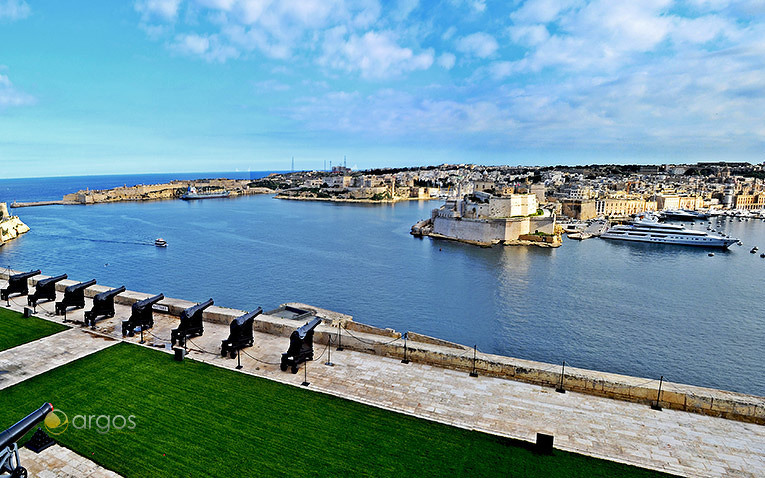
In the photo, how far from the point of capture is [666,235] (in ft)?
128

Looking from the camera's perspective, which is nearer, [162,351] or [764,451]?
[764,451]

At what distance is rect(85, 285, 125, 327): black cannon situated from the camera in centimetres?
816

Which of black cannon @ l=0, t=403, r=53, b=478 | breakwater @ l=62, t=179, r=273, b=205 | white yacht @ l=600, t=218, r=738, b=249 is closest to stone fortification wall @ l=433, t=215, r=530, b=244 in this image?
white yacht @ l=600, t=218, r=738, b=249

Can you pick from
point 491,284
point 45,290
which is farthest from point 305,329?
point 491,284

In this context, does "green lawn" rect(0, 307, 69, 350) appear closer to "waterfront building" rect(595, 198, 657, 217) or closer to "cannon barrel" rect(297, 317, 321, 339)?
"cannon barrel" rect(297, 317, 321, 339)

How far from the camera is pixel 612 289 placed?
22234mm

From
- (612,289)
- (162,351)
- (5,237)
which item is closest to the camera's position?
(162,351)

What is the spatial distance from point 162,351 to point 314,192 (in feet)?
324

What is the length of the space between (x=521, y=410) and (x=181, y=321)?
5.77 metres

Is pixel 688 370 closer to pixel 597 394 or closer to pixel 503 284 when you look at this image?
pixel 597 394

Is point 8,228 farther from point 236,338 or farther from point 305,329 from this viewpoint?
point 305,329

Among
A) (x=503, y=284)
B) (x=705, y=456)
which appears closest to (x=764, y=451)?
(x=705, y=456)

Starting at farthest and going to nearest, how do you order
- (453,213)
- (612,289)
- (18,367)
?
(453,213)
(612,289)
(18,367)

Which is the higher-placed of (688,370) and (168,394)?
(168,394)
